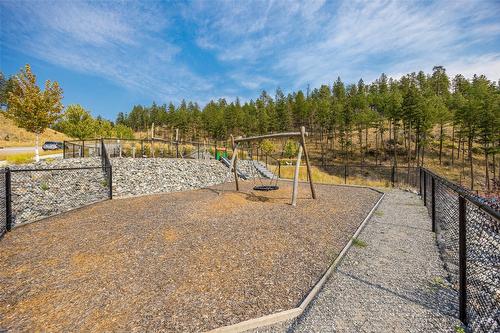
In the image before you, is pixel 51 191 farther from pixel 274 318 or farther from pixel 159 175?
pixel 274 318

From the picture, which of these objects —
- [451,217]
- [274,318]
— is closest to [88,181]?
[274,318]

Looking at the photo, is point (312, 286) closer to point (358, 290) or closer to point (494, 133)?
point (358, 290)

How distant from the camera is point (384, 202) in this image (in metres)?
11.2

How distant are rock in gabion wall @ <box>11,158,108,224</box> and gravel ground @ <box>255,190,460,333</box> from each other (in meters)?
10.1

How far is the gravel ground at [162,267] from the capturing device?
336cm

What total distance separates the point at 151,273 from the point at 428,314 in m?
4.21

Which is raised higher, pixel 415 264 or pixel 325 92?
pixel 325 92

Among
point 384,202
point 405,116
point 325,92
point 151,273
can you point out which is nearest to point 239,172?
point 384,202

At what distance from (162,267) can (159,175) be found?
12412 mm

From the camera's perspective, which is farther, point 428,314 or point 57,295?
point 57,295

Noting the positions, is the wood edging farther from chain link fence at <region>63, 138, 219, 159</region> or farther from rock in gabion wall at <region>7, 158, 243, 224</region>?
chain link fence at <region>63, 138, 219, 159</region>

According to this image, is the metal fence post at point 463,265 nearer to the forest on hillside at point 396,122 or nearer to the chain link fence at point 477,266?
the chain link fence at point 477,266

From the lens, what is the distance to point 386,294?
376cm

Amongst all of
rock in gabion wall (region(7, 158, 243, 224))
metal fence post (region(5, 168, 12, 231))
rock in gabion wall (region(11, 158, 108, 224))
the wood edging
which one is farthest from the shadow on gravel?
rock in gabion wall (region(11, 158, 108, 224))
